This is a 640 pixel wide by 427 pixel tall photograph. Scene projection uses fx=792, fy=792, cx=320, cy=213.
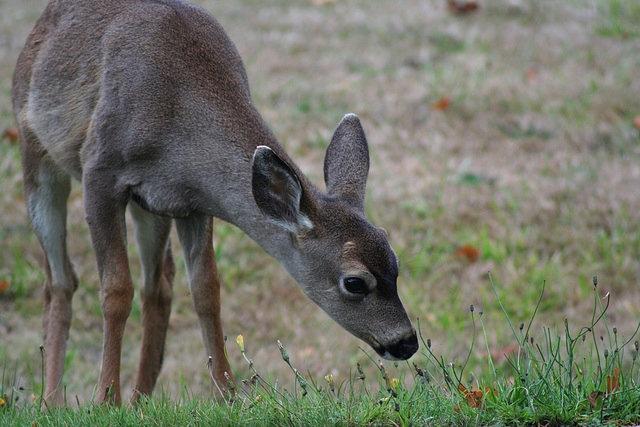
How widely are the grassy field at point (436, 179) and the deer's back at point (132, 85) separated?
135 centimetres

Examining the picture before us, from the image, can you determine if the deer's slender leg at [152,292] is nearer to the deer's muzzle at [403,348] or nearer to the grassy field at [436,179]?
the grassy field at [436,179]

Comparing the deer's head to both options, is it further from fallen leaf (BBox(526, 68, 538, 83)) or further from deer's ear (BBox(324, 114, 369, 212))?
fallen leaf (BBox(526, 68, 538, 83))

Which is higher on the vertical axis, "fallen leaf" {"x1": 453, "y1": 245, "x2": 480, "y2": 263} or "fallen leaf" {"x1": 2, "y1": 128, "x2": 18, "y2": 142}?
"fallen leaf" {"x1": 2, "y1": 128, "x2": 18, "y2": 142}

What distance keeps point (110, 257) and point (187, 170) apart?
2.09 feet

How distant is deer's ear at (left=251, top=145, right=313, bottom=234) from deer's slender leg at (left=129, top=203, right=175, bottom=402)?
1236mm

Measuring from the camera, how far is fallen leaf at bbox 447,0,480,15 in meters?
11.5

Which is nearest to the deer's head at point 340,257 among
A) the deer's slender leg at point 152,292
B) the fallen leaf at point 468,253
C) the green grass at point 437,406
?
the green grass at point 437,406

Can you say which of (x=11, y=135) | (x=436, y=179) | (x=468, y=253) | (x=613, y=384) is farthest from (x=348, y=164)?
(x=11, y=135)

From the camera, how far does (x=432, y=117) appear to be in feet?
29.6

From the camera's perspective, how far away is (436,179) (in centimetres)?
780

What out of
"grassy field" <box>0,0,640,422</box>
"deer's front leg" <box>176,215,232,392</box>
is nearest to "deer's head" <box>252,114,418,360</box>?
"grassy field" <box>0,0,640,422</box>

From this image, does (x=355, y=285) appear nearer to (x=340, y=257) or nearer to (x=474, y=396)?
(x=340, y=257)

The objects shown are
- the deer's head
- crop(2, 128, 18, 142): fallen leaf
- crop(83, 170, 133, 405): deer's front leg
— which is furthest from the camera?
crop(2, 128, 18, 142): fallen leaf

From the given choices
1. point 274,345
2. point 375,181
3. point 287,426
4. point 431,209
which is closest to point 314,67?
point 375,181
